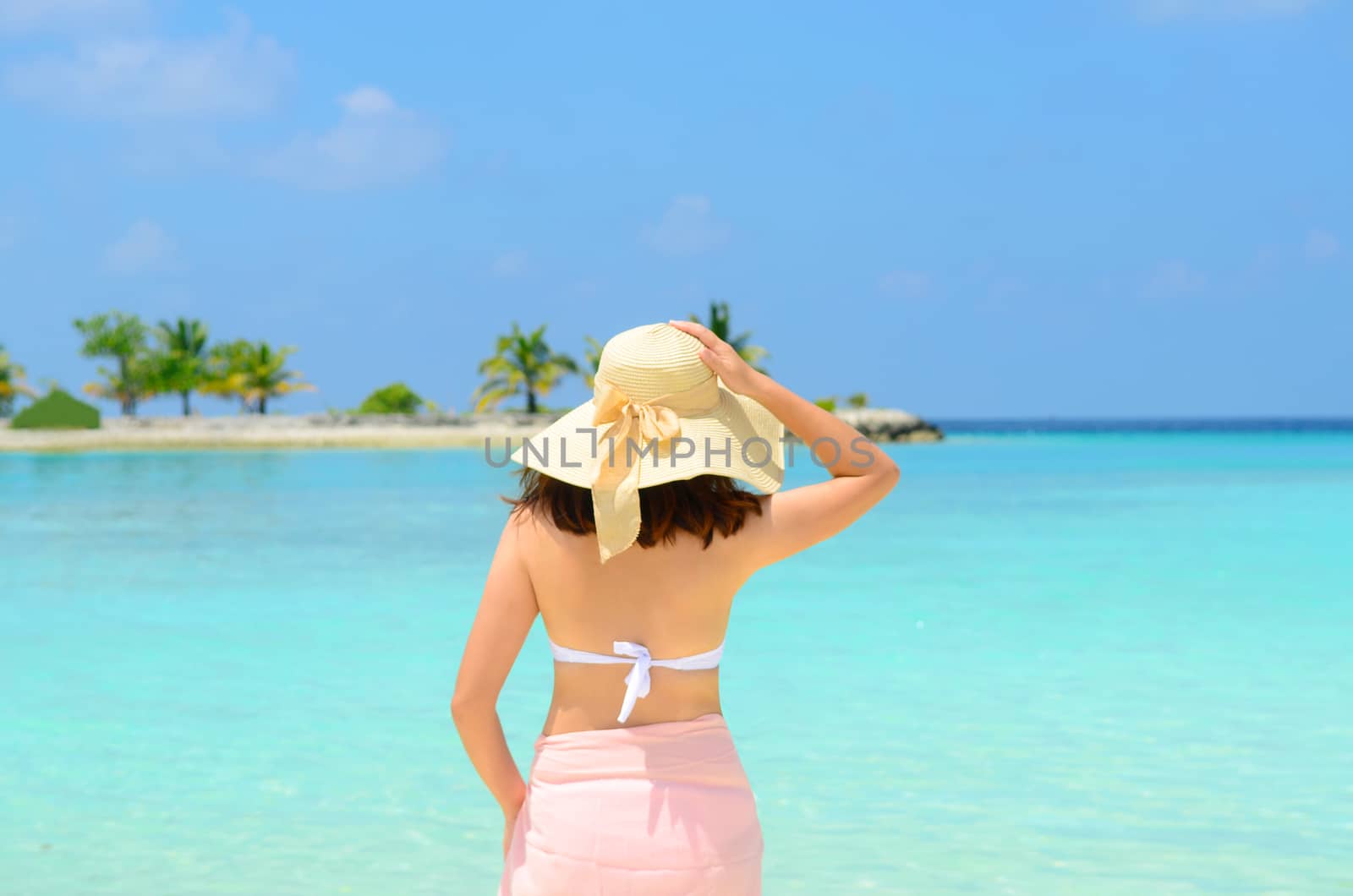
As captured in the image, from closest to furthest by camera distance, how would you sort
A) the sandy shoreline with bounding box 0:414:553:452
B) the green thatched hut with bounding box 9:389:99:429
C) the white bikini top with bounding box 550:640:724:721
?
the white bikini top with bounding box 550:640:724:721 → the sandy shoreline with bounding box 0:414:553:452 → the green thatched hut with bounding box 9:389:99:429

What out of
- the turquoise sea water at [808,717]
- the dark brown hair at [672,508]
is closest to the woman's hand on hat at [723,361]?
the dark brown hair at [672,508]

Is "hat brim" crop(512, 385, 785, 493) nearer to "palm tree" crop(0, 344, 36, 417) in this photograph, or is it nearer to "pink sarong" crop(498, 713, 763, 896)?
"pink sarong" crop(498, 713, 763, 896)

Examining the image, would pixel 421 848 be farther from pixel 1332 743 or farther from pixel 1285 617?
pixel 1285 617

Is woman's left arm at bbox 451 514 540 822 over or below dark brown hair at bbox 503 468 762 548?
below

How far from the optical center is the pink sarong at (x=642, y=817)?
201 cm

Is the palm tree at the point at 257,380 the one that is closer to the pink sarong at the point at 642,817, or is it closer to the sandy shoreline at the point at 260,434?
the sandy shoreline at the point at 260,434

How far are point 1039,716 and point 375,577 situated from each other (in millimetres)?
7876

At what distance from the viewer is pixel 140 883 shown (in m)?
4.41

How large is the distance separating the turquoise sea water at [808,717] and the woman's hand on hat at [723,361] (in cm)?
292

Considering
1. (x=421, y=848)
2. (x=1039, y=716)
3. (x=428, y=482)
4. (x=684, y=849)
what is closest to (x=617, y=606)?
(x=684, y=849)

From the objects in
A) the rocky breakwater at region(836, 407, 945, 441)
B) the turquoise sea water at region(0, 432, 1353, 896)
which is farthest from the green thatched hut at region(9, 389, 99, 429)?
the turquoise sea water at region(0, 432, 1353, 896)

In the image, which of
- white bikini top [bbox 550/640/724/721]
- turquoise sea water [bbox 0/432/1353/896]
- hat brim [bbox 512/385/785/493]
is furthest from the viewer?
turquoise sea water [bbox 0/432/1353/896]

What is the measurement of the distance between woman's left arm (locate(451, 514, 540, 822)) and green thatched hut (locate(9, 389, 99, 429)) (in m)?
58.7

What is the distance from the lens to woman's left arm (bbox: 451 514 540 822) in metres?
2.03
